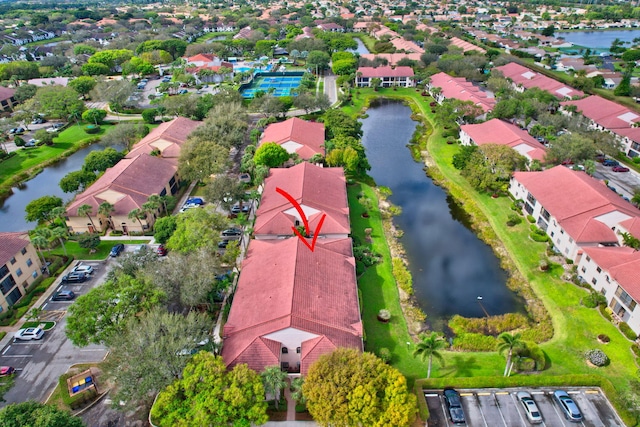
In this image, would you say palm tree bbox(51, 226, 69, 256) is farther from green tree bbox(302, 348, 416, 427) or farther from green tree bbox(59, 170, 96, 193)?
green tree bbox(302, 348, 416, 427)

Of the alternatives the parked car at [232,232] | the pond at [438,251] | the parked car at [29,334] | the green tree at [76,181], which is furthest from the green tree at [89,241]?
the pond at [438,251]

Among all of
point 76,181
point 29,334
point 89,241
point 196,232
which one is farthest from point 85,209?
point 196,232

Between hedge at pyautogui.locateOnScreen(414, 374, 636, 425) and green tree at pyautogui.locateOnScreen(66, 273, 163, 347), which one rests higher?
green tree at pyautogui.locateOnScreen(66, 273, 163, 347)

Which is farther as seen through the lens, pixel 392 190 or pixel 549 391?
pixel 392 190

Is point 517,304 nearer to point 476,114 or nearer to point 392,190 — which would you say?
point 392,190

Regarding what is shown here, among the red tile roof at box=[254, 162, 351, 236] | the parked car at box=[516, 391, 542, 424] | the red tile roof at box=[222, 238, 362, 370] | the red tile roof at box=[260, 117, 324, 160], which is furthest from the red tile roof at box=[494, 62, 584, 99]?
the parked car at box=[516, 391, 542, 424]

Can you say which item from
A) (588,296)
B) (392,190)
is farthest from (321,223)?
(588,296)
